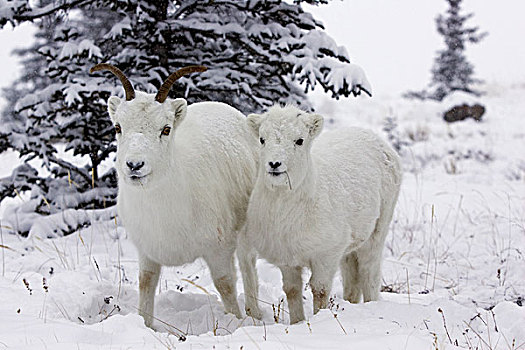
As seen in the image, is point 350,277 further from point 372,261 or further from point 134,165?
point 134,165

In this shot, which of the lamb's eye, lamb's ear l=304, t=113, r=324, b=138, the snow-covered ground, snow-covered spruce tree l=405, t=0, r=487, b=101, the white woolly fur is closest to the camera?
the snow-covered ground

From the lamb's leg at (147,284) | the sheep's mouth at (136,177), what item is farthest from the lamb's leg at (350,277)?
the sheep's mouth at (136,177)

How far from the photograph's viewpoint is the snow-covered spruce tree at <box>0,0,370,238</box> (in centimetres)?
662

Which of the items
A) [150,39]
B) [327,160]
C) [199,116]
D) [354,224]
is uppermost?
[150,39]

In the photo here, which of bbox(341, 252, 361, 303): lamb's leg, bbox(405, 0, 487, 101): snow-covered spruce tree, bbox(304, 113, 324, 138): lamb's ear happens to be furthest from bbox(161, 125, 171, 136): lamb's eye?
bbox(405, 0, 487, 101): snow-covered spruce tree

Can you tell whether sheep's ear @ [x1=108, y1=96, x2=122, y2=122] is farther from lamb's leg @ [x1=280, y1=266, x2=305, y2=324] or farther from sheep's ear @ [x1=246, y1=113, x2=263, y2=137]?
lamb's leg @ [x1=280, y1=266, x2=305, y2=324]

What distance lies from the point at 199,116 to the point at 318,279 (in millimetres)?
2005

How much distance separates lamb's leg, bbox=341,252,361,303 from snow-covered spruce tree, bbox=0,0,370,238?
6.89 ft

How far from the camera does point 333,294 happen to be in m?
5.95

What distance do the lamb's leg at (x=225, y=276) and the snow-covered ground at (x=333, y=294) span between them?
0.38ft

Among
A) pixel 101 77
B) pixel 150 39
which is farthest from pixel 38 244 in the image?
pixel 150 39

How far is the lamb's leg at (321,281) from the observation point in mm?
4480

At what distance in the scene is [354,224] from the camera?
4.82m

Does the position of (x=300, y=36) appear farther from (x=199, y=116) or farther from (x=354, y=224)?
(x=354, y=224)
